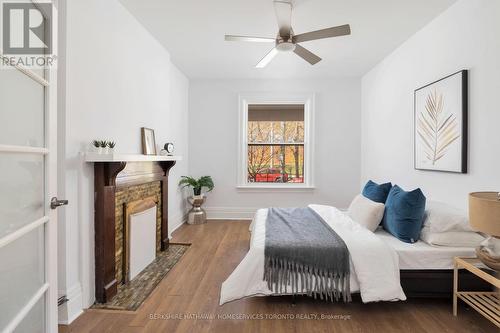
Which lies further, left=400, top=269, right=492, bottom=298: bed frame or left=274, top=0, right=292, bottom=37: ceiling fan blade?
left=274, top=0, right=292, bottom=37: ceiling fan blade

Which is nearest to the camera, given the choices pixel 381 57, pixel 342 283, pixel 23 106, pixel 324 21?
pixel 23 106

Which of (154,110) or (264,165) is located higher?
(154,110)

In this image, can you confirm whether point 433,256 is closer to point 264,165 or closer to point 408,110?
point 408,110

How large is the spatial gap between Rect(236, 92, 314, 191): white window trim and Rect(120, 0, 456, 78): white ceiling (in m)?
0.79

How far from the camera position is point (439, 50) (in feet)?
9.27

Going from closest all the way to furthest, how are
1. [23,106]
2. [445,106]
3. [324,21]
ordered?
[23,106]
[445,106]
[324,21]

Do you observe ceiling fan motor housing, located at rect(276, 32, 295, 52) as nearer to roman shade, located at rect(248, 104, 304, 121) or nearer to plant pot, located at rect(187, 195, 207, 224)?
roman shade, located at rect(248, 104, 304, 121)

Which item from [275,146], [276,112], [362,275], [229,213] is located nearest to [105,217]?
[362,275]

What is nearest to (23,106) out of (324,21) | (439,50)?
(324,21)

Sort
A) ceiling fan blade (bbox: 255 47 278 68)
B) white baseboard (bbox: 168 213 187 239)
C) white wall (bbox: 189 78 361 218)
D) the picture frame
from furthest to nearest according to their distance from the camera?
white wall (bbox: 189 78 361 218) → white baseboard (bbox: 168 213 187 239) → the picture frame → ceiling fan blade (bbox: 255 47 278 68)

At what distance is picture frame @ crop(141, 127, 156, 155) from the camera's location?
3.07m

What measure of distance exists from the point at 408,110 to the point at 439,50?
2.60 ft

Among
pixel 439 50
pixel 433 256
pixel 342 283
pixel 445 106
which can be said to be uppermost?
pixel 439 50

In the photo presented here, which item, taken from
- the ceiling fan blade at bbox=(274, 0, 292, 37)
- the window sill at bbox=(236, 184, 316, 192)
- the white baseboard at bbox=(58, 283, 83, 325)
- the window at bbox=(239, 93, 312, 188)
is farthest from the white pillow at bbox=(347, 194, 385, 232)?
the white baseboard at bbox=(58, 283, 83, 325)
